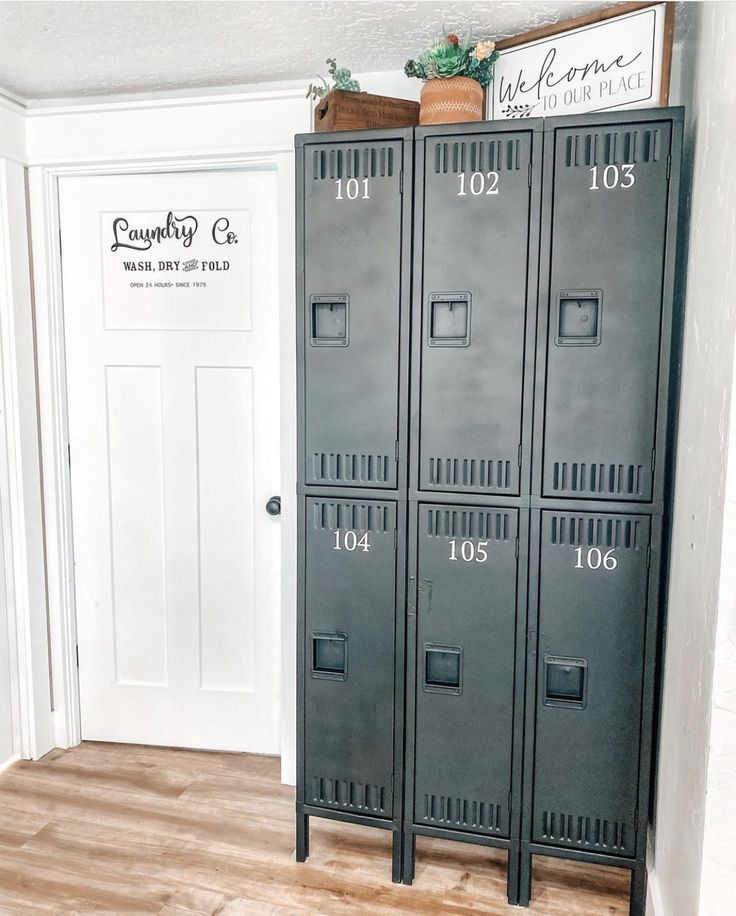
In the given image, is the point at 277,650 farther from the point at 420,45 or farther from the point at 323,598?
the point at 420,45

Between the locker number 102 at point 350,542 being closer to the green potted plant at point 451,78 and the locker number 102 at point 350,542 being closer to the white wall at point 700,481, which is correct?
the white wall at point 700,481

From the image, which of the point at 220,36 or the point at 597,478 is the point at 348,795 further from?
the point at 220,36

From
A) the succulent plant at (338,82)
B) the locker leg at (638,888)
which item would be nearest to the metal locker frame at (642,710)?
the locker leg at (638,888)

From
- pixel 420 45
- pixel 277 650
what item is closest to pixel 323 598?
pixel 277 650

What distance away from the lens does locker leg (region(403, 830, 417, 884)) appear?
2.04m

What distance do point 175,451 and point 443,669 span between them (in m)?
1.24

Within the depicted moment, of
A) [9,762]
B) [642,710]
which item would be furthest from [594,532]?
[9,762]

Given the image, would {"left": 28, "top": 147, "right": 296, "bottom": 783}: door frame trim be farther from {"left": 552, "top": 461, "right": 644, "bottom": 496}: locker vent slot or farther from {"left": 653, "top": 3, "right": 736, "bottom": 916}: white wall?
{"left": 653, "top": 3, "right": 736, "bottom": 916}: white wall

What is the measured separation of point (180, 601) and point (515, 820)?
137 centimetres

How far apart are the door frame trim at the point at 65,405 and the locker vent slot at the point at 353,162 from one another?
0.44 meters

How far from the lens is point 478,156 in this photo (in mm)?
1821

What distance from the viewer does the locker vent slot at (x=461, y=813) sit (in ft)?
6.47

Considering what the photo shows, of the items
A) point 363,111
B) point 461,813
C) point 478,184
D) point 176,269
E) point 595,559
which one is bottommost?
point 461,813

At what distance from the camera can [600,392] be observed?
1808mm
